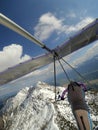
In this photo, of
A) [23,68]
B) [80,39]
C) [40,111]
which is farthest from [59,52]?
[40,111]

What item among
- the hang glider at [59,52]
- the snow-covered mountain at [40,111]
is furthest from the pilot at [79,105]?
the snow-covered mountain at [40,111]

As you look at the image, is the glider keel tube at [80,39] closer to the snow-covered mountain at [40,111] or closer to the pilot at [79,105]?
the pilot at [79,105]

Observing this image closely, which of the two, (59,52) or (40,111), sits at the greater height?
(59,52)

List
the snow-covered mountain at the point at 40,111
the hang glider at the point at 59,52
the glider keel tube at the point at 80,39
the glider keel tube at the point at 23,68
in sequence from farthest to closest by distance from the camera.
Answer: the snow-covered mountain at the point at 40,111 → the glider keel tube at the point at 23,68 → the hang glider at the point at 59,52 → the glider keel tube at the point at 80,39

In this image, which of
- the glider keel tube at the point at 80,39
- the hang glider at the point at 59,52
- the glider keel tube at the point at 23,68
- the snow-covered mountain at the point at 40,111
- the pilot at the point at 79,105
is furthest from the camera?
the snow-covered mountain at the point at 40,111

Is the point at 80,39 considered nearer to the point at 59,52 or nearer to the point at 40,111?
the point at 59,52

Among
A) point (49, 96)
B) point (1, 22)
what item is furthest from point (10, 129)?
point (1, 22)

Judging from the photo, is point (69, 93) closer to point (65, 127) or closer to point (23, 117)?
point (65, 127)

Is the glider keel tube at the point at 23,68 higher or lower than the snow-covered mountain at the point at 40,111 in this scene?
higher
